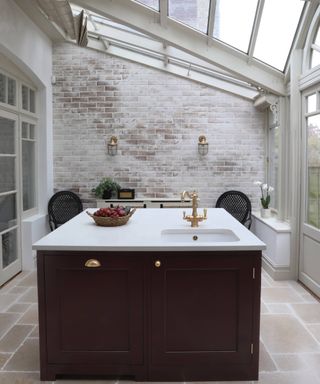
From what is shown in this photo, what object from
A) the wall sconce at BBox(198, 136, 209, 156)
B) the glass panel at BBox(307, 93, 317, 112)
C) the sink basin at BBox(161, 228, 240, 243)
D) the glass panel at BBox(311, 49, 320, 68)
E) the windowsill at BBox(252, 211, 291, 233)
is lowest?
the windowsill at BBox(252, 211, 291, 233)

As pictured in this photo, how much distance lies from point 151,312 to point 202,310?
0.32 meters

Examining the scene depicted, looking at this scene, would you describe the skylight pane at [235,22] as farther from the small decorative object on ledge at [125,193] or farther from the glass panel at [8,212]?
the glass panel at [8,212]

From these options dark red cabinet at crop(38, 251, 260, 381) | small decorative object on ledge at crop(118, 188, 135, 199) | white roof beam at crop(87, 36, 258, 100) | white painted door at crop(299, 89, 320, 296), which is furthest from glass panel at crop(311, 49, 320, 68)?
small decorative object on ledge at crop(118, 188, 135, 199)

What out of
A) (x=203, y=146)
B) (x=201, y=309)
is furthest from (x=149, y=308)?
(x=203, y=146)

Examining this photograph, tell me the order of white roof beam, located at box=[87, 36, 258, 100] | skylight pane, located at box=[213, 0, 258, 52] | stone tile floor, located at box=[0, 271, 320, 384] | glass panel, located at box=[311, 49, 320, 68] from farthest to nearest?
white roof beam, located at box=[87, 36, 258, 100] → skylight pane, located at box=[213, 0, 258, 52] → glass panel, located at box=[311, 49, 320, 68] → stone tile floor, located at box=[0, 271, 320, 384]

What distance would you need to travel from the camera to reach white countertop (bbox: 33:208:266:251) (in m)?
2.18

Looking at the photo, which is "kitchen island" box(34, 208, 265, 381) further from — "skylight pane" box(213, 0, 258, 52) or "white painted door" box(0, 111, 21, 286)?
"skylight pane" box(213, 0, 258, 52)

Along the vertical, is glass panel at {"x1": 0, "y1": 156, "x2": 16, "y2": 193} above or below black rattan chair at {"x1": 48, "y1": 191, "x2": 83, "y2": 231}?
above

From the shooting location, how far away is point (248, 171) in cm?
575

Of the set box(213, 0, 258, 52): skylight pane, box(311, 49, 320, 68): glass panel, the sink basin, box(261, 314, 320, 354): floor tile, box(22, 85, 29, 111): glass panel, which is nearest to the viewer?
the sink basin

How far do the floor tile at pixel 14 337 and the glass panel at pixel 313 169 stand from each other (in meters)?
3.09

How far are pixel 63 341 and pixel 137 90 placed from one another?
4258 mm

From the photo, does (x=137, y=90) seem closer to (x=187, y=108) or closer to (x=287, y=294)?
(x=187, y=108)

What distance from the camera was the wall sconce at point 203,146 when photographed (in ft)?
18.5
